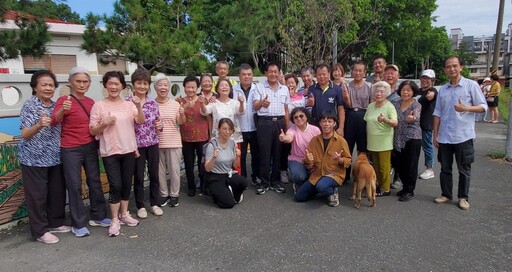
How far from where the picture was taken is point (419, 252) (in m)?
3.09

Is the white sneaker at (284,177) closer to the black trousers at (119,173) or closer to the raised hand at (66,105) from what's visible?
the black trousers at (119,173)

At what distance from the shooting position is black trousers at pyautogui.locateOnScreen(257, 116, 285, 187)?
4.73 m

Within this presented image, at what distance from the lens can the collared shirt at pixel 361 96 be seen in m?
4.77

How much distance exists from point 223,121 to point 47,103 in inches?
71.0

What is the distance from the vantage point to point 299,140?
4.71 metres

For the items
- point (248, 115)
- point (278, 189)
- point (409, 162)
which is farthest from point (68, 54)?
point (409, 162)

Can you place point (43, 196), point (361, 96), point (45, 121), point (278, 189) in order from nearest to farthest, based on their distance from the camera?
point (45, 121)
point (43, 196)
point (361, 96)
point (278, 189)

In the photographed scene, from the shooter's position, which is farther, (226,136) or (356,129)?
(356,129)

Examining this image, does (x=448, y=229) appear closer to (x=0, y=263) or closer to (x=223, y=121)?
(x=223, y=121)

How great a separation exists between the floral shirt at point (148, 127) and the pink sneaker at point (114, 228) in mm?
829

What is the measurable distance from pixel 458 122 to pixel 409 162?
2.37 ft

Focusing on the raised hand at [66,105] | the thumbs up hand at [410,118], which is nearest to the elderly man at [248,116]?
the thumbs up hand at [410,118]

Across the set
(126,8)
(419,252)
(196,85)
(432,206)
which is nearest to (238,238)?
(419,252)

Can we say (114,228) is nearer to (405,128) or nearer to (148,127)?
(148,127)
